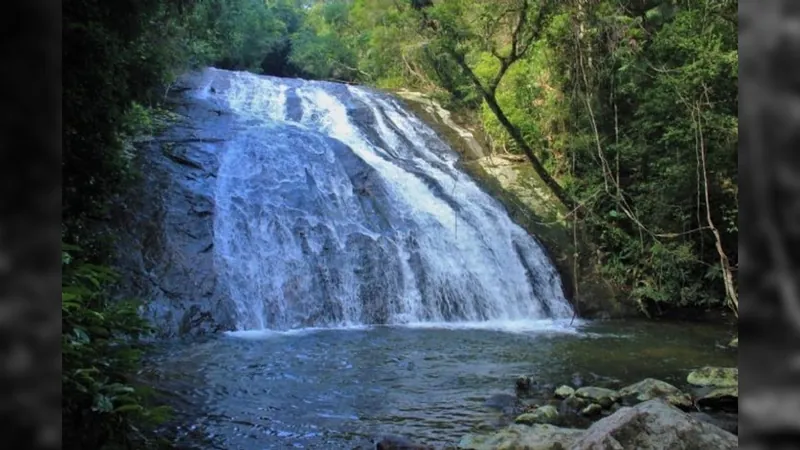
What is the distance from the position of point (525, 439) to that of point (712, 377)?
387cm

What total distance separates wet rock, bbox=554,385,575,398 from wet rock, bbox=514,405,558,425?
61cm

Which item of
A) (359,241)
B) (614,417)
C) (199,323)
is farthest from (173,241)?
(614,417)

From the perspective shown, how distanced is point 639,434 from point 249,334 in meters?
6.96

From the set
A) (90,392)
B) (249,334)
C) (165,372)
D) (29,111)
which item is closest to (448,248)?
(249,334)

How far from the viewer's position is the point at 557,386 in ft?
26.2

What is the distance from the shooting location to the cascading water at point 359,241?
11711 mm

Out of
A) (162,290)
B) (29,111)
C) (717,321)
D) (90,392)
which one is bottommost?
(717,321)

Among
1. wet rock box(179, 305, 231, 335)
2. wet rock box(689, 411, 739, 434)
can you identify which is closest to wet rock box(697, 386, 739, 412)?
wet rock box(689, 411, 739, 434)

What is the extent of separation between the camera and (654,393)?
7453 millimetres

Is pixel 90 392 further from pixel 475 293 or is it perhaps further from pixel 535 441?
pixel 475 293

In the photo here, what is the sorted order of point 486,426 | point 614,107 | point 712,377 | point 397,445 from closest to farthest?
point 397,445, point 486,426, point 712,377, point 614,107

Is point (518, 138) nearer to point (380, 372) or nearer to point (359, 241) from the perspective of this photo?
point (359, 241)

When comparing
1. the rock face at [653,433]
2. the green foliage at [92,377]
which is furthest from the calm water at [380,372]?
the green foliage at [92,377]

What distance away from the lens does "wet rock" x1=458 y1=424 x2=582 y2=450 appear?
5520mm
